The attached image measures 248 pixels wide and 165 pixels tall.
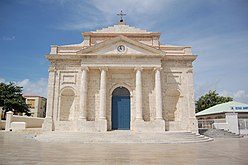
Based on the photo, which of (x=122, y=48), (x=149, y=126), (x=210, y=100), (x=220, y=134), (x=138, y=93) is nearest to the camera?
(x=149, y=126)

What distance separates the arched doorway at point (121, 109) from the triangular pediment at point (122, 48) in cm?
389

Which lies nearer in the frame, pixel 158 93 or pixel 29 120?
pixel 158 93

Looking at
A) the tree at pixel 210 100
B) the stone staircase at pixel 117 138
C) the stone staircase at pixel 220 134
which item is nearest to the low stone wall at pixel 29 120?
the stone staircase at pixel 117 138

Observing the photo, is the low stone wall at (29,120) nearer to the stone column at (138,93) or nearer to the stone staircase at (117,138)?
the stone staircase at (117,138)

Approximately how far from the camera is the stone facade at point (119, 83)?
18984mm

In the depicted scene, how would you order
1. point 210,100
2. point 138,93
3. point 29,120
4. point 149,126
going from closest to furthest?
1. point 149,126
2. point 138,93
3. point 29,120
4. point 210,100

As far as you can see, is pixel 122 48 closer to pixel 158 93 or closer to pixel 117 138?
pixel 158 93

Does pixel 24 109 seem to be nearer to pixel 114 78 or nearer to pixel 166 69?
pixel 114 78

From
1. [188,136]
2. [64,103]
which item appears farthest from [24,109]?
[188,136]

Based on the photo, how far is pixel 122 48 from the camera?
1977cm

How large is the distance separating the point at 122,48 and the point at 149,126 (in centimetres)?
795

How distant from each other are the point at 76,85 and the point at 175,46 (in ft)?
36.7

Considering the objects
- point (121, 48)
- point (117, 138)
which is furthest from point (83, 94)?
point (117, 138)

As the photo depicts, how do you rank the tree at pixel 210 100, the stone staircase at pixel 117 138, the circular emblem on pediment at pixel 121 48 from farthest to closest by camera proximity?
1. the tree at pixel 210 100
2. the circular emblem on pediment at pixel 121 48
3. the stone staircase at pixel 117 138
